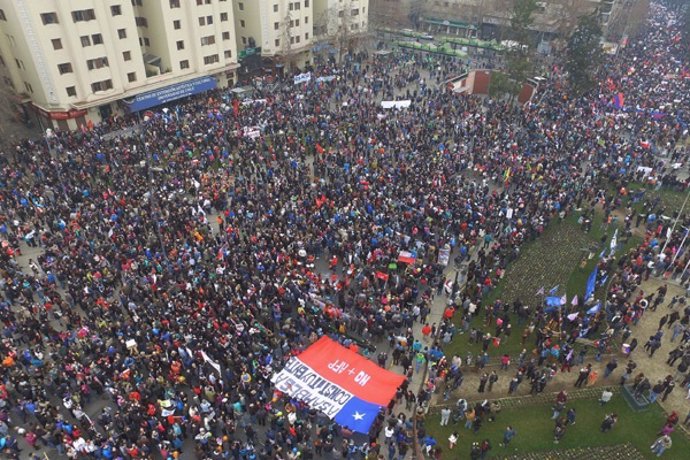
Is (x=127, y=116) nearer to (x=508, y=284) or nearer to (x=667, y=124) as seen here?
(x=508, y=284)

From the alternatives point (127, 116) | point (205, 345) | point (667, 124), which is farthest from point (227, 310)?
point (667, 124)

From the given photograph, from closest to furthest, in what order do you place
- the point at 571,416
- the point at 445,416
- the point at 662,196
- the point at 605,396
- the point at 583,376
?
the point at 571,416 → the point at 445,416 → the point at 605,396 → the point at 583,376 → the point at 662,196

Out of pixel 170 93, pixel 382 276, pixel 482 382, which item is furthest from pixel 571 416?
pixel 170 93

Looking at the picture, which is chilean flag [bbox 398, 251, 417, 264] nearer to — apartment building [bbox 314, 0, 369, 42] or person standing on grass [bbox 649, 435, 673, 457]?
person standing on grass [bbox 649, 435, 673, 457]

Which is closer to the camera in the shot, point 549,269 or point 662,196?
point 549,269

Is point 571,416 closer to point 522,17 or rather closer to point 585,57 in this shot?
point 585,57

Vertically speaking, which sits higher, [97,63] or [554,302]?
[97,63]

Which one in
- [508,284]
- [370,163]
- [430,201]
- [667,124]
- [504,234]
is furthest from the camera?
[667,124]
